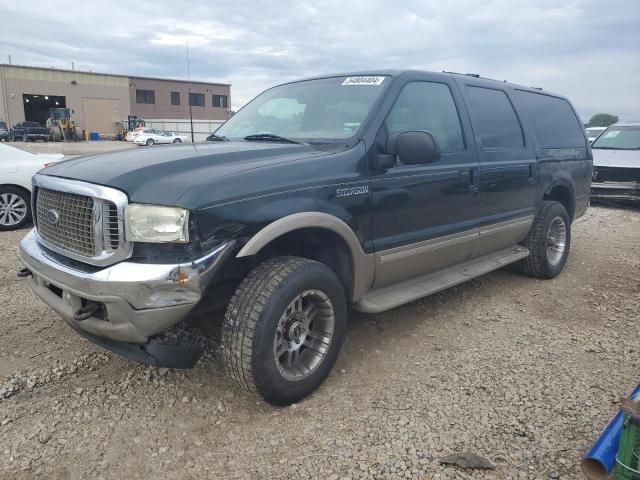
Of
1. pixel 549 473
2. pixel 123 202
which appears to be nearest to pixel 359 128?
pixel 123 202

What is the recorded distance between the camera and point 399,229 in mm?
3430

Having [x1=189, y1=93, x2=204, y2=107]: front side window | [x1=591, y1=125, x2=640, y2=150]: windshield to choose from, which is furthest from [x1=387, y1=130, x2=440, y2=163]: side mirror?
[x1=189, y1=93, x2=204, y2=107]: front side window

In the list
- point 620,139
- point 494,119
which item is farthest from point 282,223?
point 620,139

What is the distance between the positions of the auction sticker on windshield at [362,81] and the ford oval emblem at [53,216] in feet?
7.22

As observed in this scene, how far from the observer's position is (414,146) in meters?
3.13

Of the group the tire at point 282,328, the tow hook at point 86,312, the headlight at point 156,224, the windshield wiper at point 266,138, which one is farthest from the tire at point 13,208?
the tire at point 282,328

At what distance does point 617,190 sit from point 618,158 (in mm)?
738

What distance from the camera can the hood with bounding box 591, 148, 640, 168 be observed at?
33.7 ft

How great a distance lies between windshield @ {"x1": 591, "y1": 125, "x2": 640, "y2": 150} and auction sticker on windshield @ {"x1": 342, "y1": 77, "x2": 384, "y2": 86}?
9.62 metres

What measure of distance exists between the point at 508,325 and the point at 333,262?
71.7 inches

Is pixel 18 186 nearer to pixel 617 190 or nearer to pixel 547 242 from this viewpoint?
pixel 547 242

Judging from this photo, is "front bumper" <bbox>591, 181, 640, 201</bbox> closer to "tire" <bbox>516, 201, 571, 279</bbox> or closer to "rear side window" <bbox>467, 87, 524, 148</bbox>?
"tire" <bbox>516, 201, 571, 279</bbox>

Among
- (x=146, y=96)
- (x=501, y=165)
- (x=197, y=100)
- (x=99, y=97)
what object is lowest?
(x=501, y=165)

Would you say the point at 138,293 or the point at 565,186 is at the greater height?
the point at 565,186
